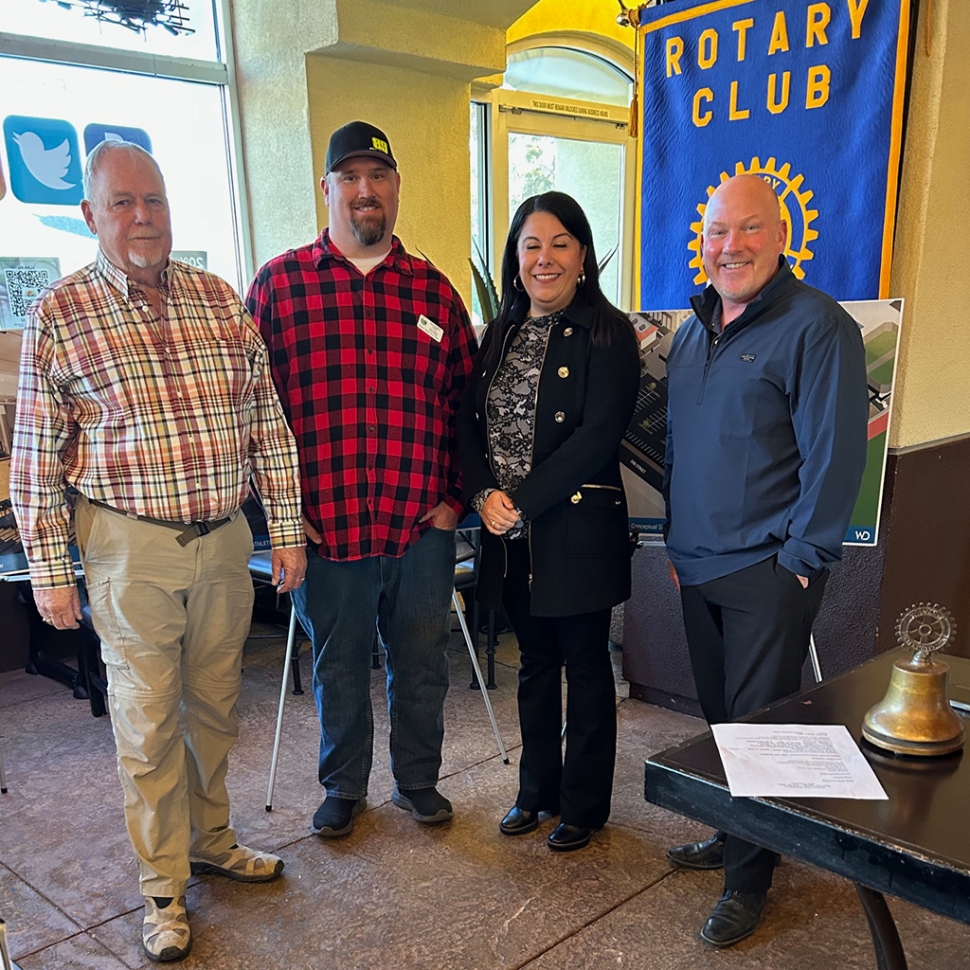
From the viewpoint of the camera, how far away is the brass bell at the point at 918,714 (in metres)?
1.24

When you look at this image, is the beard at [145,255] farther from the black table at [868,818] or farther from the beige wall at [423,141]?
the beige wall at [423,141]

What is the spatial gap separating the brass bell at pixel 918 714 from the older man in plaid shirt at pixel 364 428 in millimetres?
1298

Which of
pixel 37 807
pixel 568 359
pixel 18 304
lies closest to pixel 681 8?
pixel 568 359

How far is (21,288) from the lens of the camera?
3.67 meters

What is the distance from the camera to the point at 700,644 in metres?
2.10

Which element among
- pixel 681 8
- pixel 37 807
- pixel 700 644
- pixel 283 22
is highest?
pixel 283 22

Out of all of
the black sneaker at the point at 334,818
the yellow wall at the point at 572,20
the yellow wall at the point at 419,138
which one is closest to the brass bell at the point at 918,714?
the black sneaker at the point at 334,818

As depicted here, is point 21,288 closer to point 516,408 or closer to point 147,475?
point 147,475

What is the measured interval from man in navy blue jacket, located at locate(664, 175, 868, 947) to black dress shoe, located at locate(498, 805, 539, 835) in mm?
572

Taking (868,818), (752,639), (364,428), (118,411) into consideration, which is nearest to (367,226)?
(364,428)

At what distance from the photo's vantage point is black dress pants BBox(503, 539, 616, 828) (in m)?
2.25

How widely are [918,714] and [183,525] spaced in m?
1.47

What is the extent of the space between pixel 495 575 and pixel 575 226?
895 mm

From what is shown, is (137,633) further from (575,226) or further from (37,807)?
Result: (575,226)
